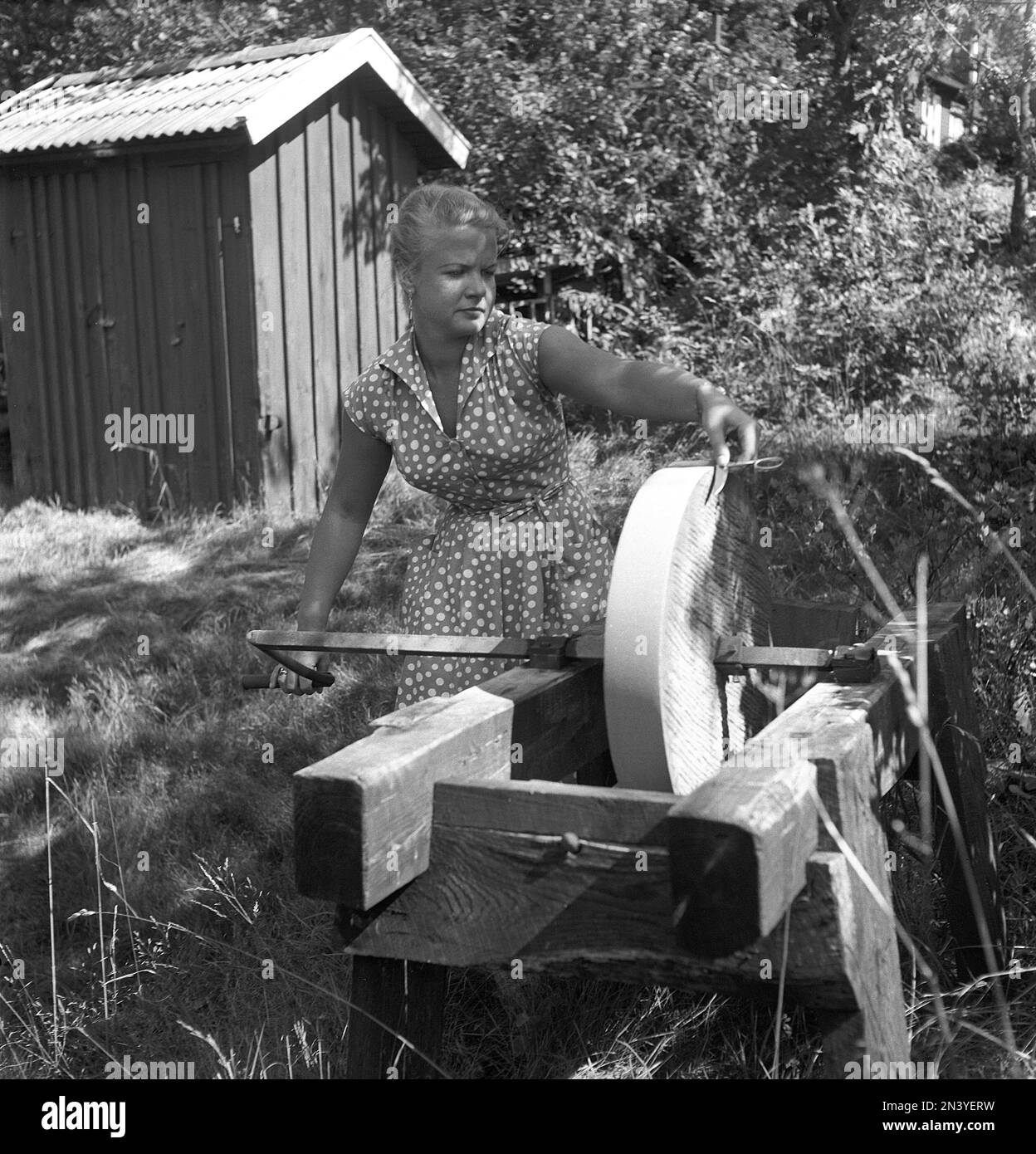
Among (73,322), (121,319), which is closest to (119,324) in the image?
(121,319)

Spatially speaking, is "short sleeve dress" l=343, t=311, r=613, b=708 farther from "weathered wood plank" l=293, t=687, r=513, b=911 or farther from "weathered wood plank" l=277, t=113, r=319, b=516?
"weathered wood plank" l=277, t=113, r=319, b=516

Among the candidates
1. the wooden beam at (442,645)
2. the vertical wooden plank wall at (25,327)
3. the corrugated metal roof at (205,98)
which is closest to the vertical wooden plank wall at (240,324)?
the corrugated metal roof at (205,98)

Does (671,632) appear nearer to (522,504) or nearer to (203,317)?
(522,504)

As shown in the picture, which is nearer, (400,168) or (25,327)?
(25,327)

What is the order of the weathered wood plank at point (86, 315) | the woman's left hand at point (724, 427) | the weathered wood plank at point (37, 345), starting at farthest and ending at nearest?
1. the weathered wood plank at point (37, 345)
2. the weathered wood plank at point (86, 315)
3. the woman's left hand at point (724, 427)

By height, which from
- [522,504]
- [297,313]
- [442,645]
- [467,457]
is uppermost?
[297,313]

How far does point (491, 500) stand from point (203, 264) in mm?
6355

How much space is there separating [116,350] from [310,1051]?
7405mm

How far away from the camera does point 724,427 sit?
2314mm

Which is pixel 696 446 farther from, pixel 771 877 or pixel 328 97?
pixel 771 877

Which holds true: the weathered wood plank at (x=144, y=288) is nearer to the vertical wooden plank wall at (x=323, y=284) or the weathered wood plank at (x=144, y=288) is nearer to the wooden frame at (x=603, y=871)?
the vertical wooden plank wall at (x=323, y=284)

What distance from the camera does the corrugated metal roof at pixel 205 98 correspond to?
27.5 feet

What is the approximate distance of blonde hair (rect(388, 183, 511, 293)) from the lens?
289 cm

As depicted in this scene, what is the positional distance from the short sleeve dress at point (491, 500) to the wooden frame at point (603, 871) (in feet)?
2.87
